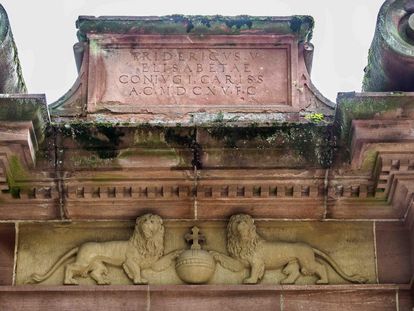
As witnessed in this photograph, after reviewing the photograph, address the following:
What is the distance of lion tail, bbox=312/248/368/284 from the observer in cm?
1129

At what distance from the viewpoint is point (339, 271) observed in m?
11.3

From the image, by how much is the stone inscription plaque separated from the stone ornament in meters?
1.62

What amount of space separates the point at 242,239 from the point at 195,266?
564mm

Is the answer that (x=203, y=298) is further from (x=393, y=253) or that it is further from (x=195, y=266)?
(x=393, y=253)

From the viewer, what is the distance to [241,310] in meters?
11.1

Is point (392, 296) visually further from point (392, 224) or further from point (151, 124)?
point (151, 124)

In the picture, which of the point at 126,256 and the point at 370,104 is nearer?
the point at 370,104

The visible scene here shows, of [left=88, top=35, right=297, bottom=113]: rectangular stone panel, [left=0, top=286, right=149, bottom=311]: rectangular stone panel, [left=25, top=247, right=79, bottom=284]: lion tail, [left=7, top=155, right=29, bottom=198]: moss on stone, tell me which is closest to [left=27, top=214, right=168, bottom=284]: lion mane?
[left=25, top=247, right=79, bottom=284]: lion tail

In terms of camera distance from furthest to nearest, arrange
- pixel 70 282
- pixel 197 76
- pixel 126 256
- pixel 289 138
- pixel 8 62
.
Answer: pixel 197 76 < pixel 8 62 < pixel 126 256 < pixel 70 282 < pixel 289 138

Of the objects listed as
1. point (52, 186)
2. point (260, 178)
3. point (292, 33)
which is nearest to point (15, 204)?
point (52, 186)

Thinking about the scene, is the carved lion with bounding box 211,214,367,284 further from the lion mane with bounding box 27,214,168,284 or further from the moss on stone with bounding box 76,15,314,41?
the moss on stone with bounding box 76,15,314,41

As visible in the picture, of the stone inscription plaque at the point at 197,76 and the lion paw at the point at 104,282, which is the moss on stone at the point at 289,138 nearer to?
the stone inscription plaque at the point at 197,76

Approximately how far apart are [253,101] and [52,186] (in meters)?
2.27

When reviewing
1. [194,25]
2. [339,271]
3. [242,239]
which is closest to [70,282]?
[242,239]
